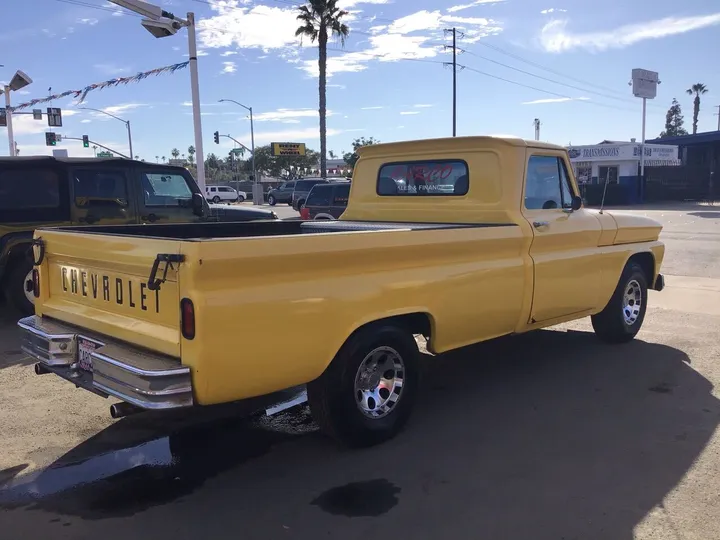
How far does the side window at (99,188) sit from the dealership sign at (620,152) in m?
38.8

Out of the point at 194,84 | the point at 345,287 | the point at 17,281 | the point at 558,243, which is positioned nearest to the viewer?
the point at 345,287

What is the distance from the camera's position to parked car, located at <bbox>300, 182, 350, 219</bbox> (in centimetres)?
1770

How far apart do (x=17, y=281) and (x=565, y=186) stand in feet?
21.1

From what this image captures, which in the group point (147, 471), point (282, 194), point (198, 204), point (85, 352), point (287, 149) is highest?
point (287, 149)

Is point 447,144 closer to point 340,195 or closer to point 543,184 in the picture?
point 543,184

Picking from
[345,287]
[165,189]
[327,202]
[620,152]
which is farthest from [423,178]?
[620,152]

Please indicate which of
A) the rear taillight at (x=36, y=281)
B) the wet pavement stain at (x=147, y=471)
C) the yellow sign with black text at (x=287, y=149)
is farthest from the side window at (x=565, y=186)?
the yellow sign with black text at (x=287, y=149)

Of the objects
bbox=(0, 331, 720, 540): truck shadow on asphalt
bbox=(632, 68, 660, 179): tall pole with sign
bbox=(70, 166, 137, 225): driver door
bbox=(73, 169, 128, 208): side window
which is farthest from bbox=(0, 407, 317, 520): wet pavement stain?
bbox=(632, 68, 660, 179): tall pole with sign

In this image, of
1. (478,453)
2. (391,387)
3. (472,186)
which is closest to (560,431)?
(478,453)

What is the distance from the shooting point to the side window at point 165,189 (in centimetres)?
891

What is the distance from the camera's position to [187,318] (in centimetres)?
321

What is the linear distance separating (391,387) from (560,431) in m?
1.25

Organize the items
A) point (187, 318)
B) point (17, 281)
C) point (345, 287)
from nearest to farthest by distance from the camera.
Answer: point (187, 318)
point (345, 287)
point (17, 281)

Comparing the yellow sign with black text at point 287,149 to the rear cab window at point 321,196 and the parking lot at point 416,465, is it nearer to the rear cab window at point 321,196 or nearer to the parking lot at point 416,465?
the rear cab window at point 321,196
